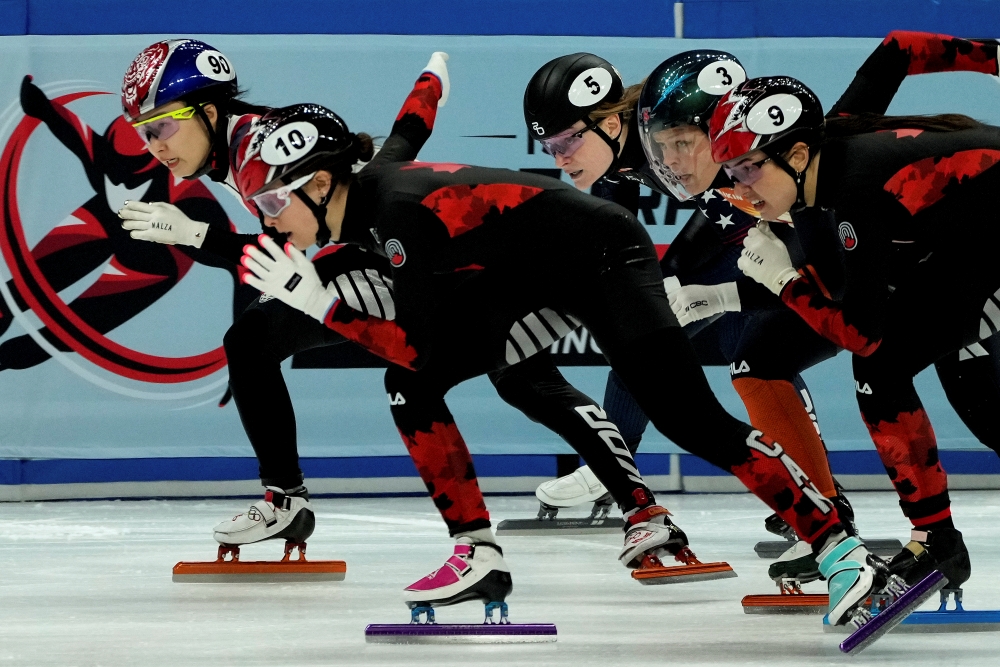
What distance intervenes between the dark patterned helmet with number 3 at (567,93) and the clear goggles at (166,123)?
1.11m

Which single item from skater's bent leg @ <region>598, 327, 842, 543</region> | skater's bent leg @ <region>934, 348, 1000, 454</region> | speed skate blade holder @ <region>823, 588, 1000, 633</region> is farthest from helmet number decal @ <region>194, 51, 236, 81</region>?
speed skate blade holder @ <region>823, 588, 1000, 633</region>

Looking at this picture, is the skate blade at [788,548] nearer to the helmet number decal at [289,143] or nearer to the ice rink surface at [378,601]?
the ice rink surface at [378,601]

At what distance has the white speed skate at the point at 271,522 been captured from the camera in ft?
14.1

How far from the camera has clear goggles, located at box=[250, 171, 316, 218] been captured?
3.28 metres

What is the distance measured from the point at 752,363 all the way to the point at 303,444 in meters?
2.97

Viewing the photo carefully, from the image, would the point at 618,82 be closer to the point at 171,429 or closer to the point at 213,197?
the point at 213,197

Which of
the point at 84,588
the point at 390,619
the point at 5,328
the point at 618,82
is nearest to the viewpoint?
the point at 390,619

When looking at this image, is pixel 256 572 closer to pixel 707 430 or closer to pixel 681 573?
pixel 681 573

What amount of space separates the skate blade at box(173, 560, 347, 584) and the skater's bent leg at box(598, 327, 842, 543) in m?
1.43

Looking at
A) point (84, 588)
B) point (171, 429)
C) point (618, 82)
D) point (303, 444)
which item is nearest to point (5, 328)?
point (171, 429)

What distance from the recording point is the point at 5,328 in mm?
6375

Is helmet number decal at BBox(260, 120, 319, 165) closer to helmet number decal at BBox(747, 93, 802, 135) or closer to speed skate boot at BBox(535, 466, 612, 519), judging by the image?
helmet number decal at BBox(747, 93, 802, 135)

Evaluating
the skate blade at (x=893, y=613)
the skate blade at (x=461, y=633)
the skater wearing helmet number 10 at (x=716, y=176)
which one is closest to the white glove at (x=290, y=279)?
the skate blade at (x=461, y=633)

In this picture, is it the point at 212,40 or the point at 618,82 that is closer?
the point at 618,82
